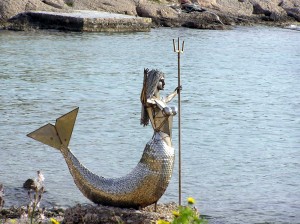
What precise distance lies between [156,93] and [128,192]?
772mm

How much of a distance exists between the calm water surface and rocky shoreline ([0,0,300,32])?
8.53 feet

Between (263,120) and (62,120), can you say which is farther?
(263,120)

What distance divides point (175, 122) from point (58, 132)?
23.1 ft

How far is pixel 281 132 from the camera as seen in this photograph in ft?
43.0

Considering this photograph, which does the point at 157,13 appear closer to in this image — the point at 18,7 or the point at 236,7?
the point at 18,7

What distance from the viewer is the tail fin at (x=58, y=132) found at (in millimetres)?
6508

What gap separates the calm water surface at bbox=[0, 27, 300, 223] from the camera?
30.7 feet

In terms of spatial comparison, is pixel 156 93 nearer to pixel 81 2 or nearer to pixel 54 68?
pixel 54 68

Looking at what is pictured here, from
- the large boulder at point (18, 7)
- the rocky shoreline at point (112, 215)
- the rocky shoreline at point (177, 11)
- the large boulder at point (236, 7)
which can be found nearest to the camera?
the rocky shoreline at point (112, 215)

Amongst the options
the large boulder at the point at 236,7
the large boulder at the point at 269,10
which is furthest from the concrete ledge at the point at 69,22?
the large boulder at the point at 269,10

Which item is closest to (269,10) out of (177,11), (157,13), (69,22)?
(177,11)

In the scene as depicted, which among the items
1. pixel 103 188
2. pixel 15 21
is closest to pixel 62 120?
pixel 103 188

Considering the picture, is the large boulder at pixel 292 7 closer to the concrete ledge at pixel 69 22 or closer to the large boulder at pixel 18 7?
the concrete ledge at pixel 69 22

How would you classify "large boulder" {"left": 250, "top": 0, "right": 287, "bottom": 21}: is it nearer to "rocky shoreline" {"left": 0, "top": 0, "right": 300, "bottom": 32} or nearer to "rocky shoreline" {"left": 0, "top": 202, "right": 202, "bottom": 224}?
"rocky shoreline" {"left": 0, "top": 0, "right": 300, "bottom": 32}
